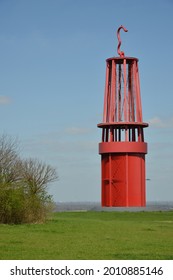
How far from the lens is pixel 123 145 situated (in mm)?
65062

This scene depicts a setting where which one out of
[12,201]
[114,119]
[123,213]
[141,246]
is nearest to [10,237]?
[141,246]

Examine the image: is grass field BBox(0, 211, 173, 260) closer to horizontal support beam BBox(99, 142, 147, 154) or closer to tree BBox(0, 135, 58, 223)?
tree BBox(0, 135, 58, 223)

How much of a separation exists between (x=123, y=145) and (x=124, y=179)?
3.33 metres

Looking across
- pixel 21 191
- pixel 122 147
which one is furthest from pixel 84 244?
pixel 122 147

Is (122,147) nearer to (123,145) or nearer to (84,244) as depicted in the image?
(123,145)

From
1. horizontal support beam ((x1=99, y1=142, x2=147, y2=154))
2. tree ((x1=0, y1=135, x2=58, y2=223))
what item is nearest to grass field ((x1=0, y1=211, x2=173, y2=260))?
tree ((x1=0, y1=135, x2=58, y2=223))

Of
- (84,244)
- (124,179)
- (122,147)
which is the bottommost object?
(84,244)

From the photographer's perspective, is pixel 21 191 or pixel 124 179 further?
pixel 124 179

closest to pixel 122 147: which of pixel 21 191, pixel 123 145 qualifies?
pixel 123 145

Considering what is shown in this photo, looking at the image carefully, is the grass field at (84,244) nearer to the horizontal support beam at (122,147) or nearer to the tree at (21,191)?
the tree at (21,191)

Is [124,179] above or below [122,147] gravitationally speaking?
below

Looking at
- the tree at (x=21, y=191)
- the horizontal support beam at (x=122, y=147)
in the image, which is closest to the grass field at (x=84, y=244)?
the tree at (x=21, y=191)

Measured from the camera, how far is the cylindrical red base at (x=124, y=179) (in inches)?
2571

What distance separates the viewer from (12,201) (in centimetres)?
4000
